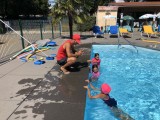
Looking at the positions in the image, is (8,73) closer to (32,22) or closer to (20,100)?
(20,100)

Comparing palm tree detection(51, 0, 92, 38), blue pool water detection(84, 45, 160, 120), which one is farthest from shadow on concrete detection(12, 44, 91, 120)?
palm tree detection(51, 0, 92, 38)

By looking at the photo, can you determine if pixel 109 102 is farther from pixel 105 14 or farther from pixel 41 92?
pixel 105 14

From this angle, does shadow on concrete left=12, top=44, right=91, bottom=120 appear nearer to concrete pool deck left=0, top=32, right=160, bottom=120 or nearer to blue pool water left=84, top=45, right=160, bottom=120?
concrete pool deck left=0, top=32, right=160, bottom=120

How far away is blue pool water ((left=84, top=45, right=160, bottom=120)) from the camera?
565cm

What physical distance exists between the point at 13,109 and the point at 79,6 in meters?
14.1

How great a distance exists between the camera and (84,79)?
7.04m

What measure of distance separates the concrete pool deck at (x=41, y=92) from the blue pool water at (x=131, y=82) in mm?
450

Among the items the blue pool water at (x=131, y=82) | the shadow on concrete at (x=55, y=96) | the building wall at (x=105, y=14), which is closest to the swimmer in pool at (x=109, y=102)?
the blue pool water at (x=131, y=82)

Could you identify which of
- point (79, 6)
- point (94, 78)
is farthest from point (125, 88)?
point (79, 6)

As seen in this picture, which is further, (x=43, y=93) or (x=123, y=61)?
(x=123, y=61)

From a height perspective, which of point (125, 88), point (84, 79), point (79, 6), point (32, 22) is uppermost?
point (79, 6)

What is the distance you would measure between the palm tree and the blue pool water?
480 cm

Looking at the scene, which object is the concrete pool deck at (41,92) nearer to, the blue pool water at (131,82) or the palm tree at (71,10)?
the blue pool water at (131,82)

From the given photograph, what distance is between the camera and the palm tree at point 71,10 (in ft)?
56.1
